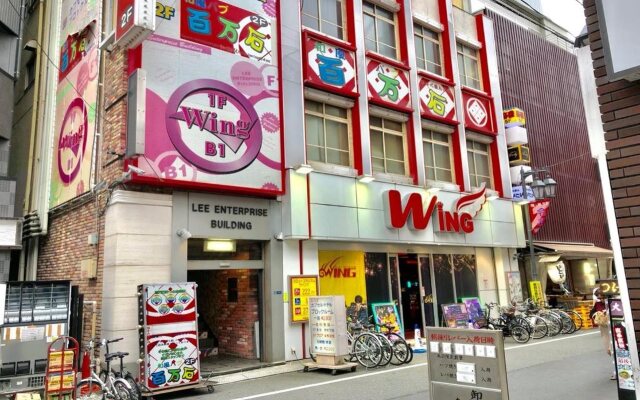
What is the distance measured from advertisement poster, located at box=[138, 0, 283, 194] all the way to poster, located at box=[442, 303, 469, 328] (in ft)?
23.7

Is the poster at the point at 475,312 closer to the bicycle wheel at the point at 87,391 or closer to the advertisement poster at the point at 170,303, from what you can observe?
the advertisement poster at the point at 170,303

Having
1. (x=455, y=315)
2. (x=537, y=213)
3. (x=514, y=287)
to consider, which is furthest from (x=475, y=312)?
(x=537, y=213)

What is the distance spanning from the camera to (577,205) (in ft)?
81.1

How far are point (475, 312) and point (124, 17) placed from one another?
14074mm

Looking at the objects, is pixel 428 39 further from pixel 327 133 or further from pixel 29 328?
pixel 29 328

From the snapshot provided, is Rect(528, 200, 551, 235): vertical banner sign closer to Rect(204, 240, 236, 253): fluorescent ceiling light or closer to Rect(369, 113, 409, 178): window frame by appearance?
Rect(369, 113, 409, 178): window frame

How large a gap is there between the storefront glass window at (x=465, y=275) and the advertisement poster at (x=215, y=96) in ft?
27.7

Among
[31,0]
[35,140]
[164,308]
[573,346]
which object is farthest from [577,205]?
[31,0]

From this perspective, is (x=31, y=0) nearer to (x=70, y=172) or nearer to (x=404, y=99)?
(x=70, y=172)

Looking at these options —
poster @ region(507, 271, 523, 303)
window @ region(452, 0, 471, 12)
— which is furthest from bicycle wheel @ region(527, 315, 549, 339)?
window @ region(452, 0, 471, 12)

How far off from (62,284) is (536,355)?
1140 centimetres

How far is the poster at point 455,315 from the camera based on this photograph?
53.5 feet

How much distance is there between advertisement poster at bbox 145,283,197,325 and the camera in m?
9.69

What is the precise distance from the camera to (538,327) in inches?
651
